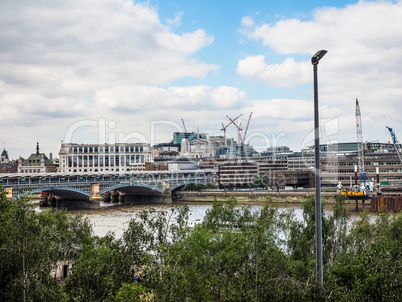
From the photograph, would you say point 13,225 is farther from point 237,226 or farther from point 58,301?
point 237,226

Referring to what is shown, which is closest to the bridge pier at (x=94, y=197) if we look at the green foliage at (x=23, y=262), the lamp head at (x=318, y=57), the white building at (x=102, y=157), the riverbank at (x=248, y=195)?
the riverbank at (x=248, y=195)

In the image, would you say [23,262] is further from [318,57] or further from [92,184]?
[92,184]

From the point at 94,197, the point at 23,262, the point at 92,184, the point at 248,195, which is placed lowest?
the point at 248,195

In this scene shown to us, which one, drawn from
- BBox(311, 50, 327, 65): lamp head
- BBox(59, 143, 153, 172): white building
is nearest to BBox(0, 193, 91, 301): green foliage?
BBox(311, 50, 327, 65): lamp head

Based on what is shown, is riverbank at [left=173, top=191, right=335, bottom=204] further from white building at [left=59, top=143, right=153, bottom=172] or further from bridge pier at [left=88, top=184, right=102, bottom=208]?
white building at [left=59, top=143, right=153, bottom=172]

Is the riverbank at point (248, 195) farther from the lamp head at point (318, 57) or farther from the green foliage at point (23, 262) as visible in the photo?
the lamp head at point (318, 57)

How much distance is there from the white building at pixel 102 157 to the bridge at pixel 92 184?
3735 cm

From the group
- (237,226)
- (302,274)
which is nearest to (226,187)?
(237,226)

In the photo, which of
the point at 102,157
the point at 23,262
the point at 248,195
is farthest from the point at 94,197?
the point at 102,157

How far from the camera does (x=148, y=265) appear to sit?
888 cm

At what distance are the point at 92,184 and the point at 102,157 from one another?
185 feet

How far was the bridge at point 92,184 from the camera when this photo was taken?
175 ft

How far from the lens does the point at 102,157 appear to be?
380 ft

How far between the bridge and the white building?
123ft
